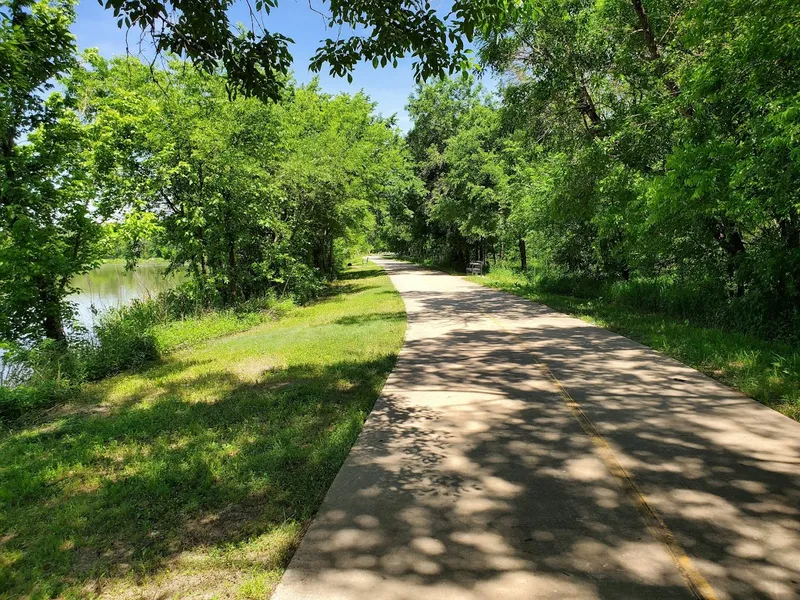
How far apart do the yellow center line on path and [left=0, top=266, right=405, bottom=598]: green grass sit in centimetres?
223

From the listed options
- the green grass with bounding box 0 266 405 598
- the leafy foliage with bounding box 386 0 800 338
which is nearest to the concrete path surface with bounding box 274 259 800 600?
the green grass with bounding box 0 266 405 598

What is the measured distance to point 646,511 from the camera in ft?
10.2

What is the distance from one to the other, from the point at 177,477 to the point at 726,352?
294 inches

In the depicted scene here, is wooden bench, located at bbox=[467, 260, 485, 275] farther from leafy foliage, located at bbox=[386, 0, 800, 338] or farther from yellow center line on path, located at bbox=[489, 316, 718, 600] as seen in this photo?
yellow center line on path, located at bbox=[489, 316, 718, 600]

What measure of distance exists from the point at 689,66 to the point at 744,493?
9.28 m

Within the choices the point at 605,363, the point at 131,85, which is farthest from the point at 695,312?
the point at 131,85

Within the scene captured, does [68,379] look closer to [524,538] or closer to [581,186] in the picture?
[524,538]

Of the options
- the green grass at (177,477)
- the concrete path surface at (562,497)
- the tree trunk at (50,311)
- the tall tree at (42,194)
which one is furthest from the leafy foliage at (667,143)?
the tree trunk at (50,311)

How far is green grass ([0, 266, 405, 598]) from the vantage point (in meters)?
2.73

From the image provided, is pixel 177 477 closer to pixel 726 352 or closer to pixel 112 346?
pixel 112 346

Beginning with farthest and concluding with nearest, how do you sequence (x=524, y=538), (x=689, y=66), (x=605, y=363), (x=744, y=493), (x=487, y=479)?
1. (x=689, y=66)
2. (x=605, y=363)
3. (x=487, y=479)
4. (x=744, y=493)
5. (x=524, y=538)

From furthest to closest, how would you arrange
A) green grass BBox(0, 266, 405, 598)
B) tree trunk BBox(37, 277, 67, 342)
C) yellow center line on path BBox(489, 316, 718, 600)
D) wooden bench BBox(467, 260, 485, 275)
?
wooden bench BBox(467, 260, 485, 275) → tree trunk BBox(37, 277, 67, 342) → green grass BBox(0, 266, 405, 598) → yellow center line on path BBox(489, 316, 718, 600)

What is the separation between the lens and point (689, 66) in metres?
9.42

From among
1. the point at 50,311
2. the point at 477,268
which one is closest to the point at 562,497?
the point at 50,311
